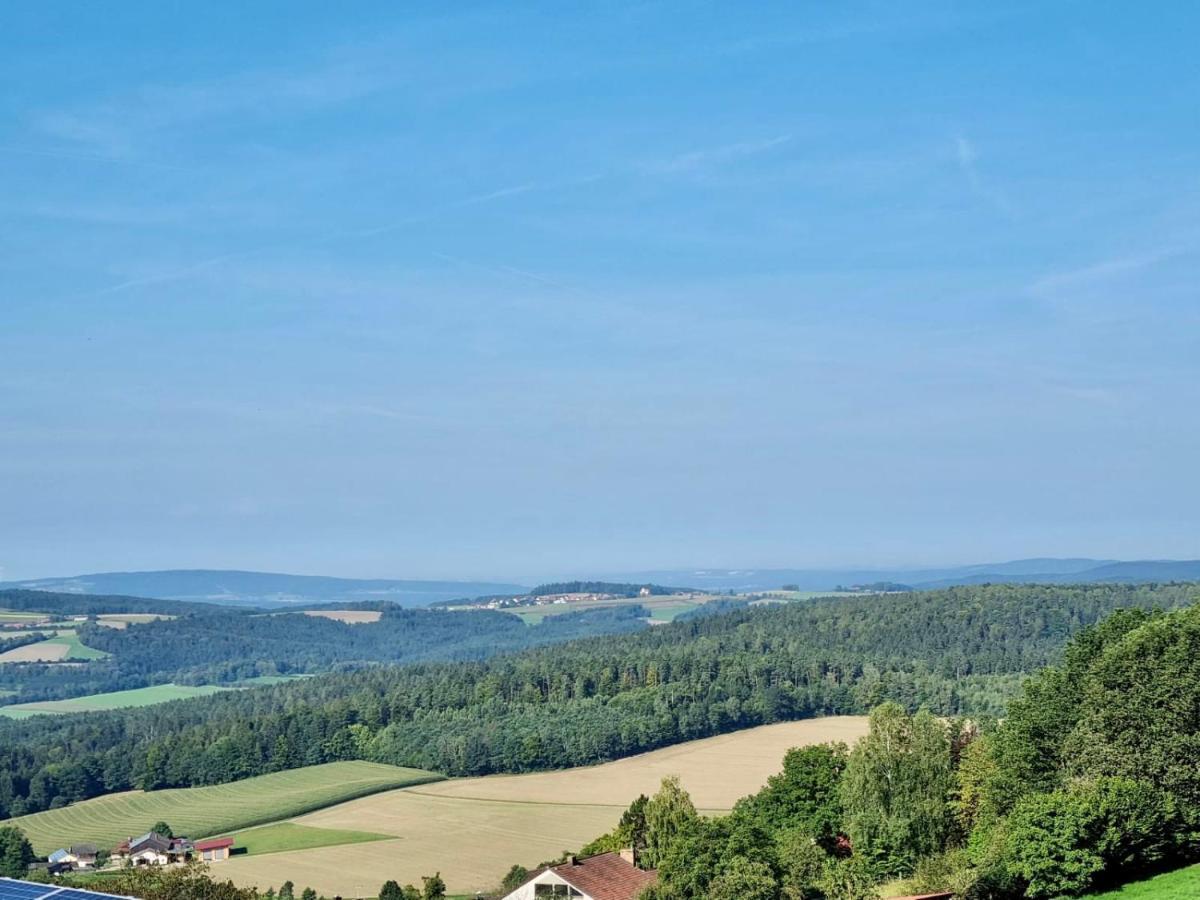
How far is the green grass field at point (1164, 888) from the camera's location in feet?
143

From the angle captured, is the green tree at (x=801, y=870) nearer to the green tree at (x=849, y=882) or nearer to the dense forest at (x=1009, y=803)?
the dense forest at (x=1009, y=803)

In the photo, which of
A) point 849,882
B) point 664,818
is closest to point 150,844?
point 664,818

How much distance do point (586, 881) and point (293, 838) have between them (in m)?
44.8

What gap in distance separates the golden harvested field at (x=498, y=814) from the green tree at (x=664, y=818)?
13.1 m

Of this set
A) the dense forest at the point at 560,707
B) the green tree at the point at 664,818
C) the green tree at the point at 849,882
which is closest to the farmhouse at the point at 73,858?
the dense forest at the point at 560,707

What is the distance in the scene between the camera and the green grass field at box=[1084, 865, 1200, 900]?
4362cm

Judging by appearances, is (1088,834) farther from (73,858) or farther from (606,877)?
(73,858)

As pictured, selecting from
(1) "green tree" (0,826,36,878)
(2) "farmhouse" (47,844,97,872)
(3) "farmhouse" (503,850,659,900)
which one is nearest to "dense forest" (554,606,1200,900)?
(3) "farmhouse" (503,850,659,900)

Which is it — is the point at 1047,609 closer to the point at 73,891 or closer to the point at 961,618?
the point at 961,618

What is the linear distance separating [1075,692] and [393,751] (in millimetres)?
99420

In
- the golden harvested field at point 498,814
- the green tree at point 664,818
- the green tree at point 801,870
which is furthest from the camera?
the golden harvested field at point 498,814

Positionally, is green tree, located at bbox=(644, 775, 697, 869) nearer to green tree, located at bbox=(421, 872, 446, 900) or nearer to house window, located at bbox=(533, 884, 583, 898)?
house window, located at bbox=(533, 884, 583, 898)

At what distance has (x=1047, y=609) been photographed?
643 feet

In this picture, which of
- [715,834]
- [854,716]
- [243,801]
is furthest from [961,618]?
[715,834]
